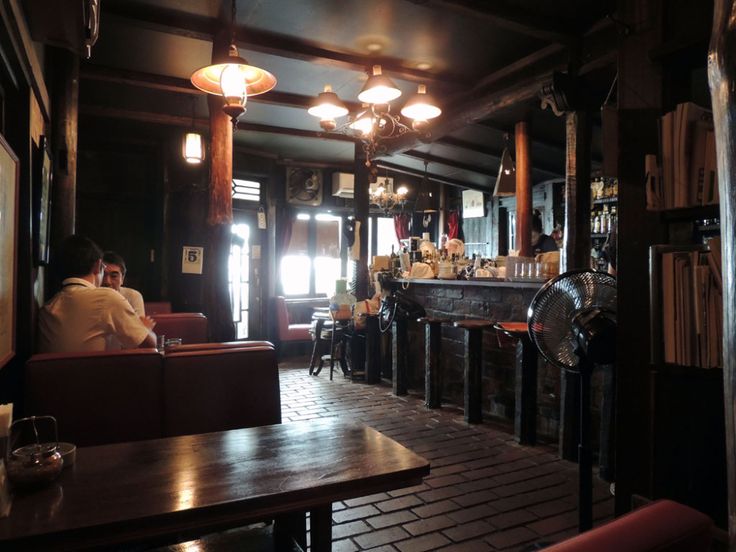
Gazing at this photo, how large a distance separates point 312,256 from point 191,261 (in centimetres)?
252

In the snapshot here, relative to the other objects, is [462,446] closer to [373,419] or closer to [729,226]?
[373,419]

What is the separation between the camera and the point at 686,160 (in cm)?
187

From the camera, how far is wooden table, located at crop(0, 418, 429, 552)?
44.9 inches

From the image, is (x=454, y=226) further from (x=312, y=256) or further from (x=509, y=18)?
(x=509, y=18)

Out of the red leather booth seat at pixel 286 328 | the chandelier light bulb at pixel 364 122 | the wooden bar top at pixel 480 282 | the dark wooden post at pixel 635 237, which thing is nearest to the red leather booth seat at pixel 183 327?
the wooden bar top at pixel 480 282

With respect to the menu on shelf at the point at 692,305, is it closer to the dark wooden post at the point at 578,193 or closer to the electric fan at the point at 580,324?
the electric fan at the point at 580,324

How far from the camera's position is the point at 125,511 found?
3.87 ft

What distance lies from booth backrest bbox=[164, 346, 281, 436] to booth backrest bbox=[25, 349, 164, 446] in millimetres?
71

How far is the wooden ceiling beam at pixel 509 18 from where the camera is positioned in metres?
3.77

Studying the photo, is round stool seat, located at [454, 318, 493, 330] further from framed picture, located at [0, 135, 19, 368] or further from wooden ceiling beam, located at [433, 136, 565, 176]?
wooden ceiling beam, located at [433, 136, 565, 176]

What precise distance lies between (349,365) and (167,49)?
4.36m

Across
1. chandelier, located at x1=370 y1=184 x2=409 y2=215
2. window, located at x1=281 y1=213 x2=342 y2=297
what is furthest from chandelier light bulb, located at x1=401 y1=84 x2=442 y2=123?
window, located at x1=281 y1=213 x2=342 y2=297

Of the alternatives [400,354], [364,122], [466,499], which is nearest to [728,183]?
[466,499]

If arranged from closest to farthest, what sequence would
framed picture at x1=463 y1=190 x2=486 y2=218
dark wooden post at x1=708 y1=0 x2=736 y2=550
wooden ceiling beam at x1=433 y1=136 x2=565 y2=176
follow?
dark wooden post at x1=708 y1=0 x2=736 y2=550, wooden ceiling beam at x1=433 y1=136 x2=565 y2=176, framed picture at x1=463 y1=190 x2=486 y2=218
